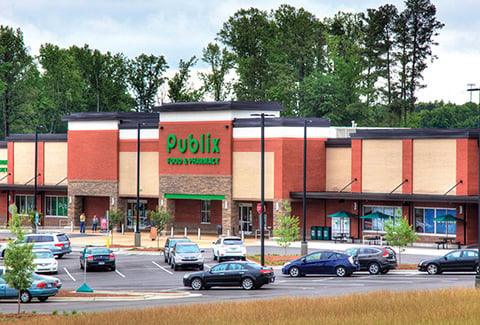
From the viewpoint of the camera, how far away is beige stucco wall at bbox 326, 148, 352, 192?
68300mm

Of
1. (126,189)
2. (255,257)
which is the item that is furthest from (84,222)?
(255,257)

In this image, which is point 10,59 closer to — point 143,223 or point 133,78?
point 133,78

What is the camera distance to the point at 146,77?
12731cm

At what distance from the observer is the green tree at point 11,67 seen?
118m

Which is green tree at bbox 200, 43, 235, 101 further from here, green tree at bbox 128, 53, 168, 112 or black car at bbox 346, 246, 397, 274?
black car at bbox 346, 246, 397, 274

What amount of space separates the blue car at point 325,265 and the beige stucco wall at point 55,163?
41.5m

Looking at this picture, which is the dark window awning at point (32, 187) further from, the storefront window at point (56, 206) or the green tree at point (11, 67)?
the green tree at point (11, 67)

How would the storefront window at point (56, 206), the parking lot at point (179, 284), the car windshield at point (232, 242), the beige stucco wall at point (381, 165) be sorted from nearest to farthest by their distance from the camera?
the parking lot at point (179, 284), the car windshield at point (232, 242), the beige stucco wall at point (381, 165), the storefront window at point (56, 206)

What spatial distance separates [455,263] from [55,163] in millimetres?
47837

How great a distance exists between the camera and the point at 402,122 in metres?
107

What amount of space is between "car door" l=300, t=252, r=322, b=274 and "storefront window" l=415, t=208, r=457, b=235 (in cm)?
1855

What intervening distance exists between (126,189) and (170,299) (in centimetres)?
4081

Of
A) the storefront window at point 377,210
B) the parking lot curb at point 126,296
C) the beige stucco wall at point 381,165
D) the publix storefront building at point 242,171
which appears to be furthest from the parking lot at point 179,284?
the beige stucco wall at point 381,165

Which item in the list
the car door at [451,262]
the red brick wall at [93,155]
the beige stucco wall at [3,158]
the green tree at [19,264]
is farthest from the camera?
the beige stucco wall at [3,158]
